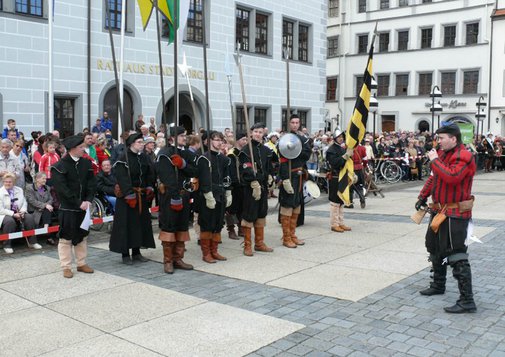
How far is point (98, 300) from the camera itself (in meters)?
6.05

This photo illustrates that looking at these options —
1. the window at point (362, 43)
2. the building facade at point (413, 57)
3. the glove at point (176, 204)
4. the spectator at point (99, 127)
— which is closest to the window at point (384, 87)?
the building facade at point (413, 57)

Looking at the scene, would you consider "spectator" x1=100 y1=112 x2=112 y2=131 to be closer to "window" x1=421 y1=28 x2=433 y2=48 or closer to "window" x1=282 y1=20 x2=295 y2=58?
"window" x1=282 y1=20 x2=295 y2=58

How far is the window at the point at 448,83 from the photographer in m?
43.6

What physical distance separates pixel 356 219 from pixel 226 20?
12706mm

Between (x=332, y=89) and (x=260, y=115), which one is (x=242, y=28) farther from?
(x=332, y=89)

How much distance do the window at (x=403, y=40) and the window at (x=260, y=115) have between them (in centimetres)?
2585

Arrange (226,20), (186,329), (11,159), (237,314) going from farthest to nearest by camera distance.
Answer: (226,20), (11,159), (237,314), (186,329)

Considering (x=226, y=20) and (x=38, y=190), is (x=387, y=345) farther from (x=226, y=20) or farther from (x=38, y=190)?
(x=226, y=20)

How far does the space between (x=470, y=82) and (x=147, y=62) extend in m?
31.0

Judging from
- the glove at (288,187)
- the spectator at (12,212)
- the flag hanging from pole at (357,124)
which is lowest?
the spectator at (12,212)

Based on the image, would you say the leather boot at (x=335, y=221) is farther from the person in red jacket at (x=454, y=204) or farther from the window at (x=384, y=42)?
the window at (x=384, y=42)

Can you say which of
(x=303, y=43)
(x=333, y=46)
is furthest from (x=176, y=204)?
(x=333, y=46)

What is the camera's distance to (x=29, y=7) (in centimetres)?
1603

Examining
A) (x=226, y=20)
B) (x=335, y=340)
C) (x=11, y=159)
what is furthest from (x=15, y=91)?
(x=335, y=340)
